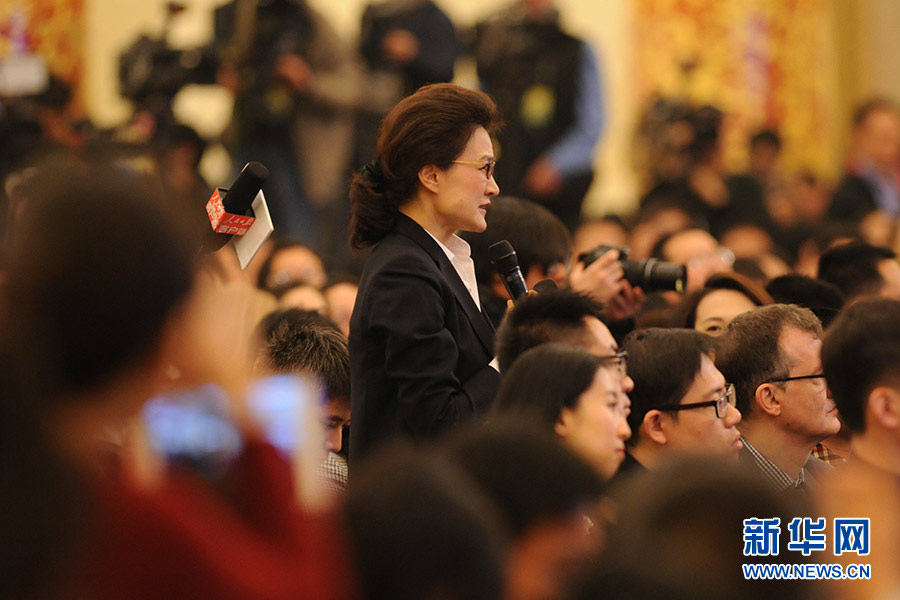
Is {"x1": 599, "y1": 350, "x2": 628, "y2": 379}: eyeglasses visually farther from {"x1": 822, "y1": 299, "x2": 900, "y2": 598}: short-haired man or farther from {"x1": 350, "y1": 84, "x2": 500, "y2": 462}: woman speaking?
{"x1": 822, "y1": 299, "x2": 900, "y2": 598}: short-haired man

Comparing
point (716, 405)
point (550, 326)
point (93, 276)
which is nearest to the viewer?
point (93, 276)

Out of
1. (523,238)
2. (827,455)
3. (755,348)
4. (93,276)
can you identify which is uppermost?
(93,276)

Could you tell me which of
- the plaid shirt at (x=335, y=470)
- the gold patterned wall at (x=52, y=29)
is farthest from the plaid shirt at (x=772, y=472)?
the gold patterned wall at (x=52, y=29)

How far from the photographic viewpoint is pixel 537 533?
1.57 meters

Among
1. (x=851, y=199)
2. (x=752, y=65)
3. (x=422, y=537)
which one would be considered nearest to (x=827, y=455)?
(x=422, y=537)

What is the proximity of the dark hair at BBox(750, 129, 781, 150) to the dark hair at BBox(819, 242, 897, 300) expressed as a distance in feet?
12.9

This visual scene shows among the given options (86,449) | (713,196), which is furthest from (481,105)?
(713,196)

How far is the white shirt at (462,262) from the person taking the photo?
3152 millimetres

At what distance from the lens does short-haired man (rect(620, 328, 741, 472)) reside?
3.00 metres

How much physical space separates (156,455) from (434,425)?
55.5 inches

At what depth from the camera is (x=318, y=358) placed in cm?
338

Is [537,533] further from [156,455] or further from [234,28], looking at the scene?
[234,28]

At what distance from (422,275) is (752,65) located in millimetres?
7369

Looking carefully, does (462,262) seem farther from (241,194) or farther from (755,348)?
(755,348)
